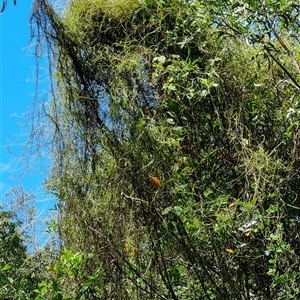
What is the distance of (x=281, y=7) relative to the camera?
1658 mm

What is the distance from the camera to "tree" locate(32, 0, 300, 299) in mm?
1633

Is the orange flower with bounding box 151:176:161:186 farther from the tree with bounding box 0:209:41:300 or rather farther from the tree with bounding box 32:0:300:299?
the tree with bounding box 0:209:41:300

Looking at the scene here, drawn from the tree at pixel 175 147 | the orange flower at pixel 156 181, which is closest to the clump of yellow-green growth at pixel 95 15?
the tree at pixel 175 147

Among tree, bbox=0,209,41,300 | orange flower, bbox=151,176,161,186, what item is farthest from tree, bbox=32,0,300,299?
tree, bbox=0,209,41,300

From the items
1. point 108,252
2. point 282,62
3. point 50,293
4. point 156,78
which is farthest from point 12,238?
point 282,62

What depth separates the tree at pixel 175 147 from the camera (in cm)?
163

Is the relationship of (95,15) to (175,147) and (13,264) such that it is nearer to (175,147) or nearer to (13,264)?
(175,147)

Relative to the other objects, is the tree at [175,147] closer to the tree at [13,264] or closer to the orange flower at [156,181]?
the orange flower at [156,181]

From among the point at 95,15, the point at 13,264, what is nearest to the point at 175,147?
the point at 95,15

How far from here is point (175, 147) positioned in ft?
5.52

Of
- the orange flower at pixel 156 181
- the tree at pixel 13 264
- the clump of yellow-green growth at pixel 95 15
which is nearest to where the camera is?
the orange flower at pixel 156 181

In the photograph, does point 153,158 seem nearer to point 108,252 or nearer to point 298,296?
point 108,252

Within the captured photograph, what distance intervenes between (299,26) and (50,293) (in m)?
1.30

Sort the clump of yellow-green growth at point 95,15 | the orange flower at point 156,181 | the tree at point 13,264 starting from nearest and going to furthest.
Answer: the orange flower at point 156,181
the clump of yellow-green growth at point 95,15
the tree at point 13,264
